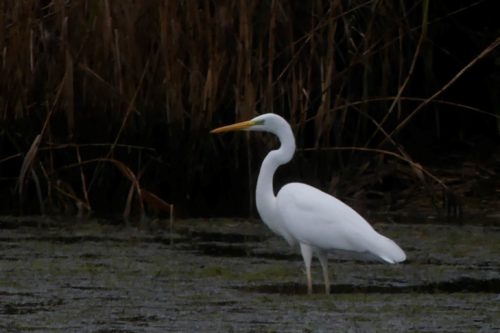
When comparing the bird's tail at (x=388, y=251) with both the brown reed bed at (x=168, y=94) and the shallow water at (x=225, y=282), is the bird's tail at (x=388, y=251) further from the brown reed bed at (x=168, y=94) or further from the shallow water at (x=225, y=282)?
the brown reed bed at (x=168, y=94)

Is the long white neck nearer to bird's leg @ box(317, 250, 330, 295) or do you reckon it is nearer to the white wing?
the white wing

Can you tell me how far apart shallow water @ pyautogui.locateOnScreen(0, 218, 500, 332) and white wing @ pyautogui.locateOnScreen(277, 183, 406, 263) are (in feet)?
0.64

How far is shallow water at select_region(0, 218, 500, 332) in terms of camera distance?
5133 millimetres

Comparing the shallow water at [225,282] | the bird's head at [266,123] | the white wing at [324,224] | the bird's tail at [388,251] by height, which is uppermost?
the bird's head at [266,123]

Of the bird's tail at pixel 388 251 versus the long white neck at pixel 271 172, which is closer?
the bird's tail at pixel 388 251

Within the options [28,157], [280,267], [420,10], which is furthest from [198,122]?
[420,10]

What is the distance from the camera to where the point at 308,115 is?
8.19 m

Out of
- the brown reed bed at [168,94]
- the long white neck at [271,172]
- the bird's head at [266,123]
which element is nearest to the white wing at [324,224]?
the long white neck at [271,172]

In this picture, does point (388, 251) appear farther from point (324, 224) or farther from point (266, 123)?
point (266, 123)

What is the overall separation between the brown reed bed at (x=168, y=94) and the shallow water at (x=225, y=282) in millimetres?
369

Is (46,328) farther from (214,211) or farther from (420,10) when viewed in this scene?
(420,10)

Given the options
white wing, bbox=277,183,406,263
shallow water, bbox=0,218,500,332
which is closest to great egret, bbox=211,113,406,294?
white wing, bbox=277,183,406,263

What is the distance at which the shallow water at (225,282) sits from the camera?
16.8ft

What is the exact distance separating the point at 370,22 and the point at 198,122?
3.68ft
